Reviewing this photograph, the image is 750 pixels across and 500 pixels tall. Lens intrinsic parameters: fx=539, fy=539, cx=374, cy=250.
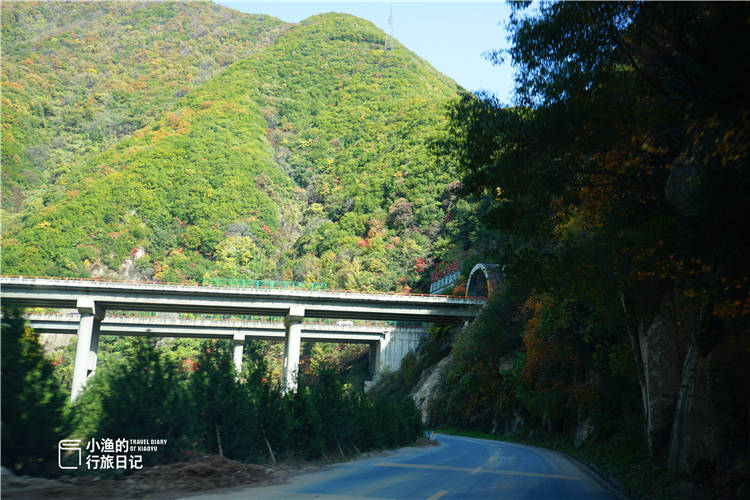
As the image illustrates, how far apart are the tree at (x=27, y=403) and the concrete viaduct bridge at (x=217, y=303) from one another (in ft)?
153

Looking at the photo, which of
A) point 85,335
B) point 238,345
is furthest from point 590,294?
point 238,345

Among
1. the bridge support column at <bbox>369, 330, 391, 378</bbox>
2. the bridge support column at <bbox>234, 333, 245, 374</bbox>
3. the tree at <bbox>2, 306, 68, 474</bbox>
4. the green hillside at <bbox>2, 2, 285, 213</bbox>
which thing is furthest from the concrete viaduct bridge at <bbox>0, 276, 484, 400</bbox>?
the green hillside at <bbox>2, 2, 285, 213</bbox>

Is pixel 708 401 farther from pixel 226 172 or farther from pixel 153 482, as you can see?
pixel 226 172

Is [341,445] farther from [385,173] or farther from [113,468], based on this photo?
[385,173]

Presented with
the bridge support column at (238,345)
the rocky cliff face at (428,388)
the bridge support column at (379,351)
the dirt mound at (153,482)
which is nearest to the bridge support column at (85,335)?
the bridge support column at (238,345)

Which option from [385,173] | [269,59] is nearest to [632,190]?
[385,173]

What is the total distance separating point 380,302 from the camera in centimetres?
6050

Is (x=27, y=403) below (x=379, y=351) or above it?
above

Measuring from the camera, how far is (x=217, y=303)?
57625mm

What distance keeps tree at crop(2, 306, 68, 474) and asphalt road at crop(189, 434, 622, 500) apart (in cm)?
251

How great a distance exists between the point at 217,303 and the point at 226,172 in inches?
2870

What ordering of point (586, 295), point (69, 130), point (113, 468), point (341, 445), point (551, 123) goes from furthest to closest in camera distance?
point (69, 130), point (341, 445), point (586, 295), point (551, 123), point (113, 468)

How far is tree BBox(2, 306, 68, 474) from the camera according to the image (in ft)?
26.1

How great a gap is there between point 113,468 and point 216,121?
474 feet
